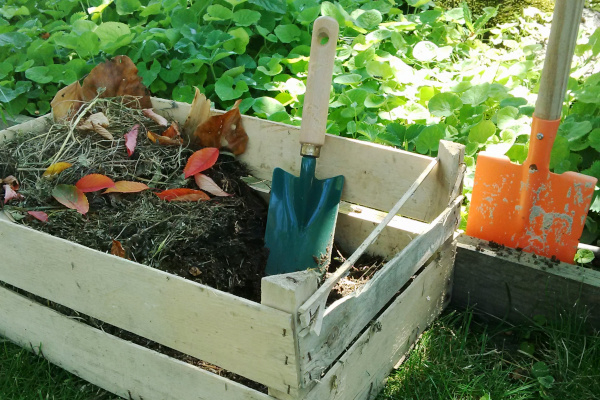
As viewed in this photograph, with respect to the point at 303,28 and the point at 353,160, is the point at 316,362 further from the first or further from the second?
the point at 303,28

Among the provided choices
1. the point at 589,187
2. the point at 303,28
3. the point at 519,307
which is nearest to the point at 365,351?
the point at 519,307

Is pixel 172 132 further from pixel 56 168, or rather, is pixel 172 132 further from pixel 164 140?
pixel 56 168

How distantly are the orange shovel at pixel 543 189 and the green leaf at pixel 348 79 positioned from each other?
65 cm

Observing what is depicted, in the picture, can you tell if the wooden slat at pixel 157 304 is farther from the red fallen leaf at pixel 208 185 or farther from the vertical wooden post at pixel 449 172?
the vertical wooden post at pixel 449 172

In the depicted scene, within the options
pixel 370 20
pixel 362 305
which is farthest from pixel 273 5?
pixel 362 305

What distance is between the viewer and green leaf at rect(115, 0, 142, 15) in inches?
105

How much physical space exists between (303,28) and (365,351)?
1.65 meters

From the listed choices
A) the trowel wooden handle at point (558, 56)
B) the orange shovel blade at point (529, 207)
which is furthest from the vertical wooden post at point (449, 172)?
the trowel wooden handle at point (558, 56)

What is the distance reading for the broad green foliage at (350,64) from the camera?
6.64 feet

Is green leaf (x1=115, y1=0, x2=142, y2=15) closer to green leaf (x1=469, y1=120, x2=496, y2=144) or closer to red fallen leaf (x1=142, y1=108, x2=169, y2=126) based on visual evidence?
red fallen leaf (x1=142, y1=108, x2=169, y2=126)

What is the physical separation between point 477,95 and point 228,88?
83 cm

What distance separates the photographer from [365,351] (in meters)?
1.47

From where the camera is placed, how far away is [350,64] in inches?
98.2

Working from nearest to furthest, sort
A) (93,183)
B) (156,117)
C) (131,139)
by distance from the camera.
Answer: (93,183), (131,139), (156,117)
